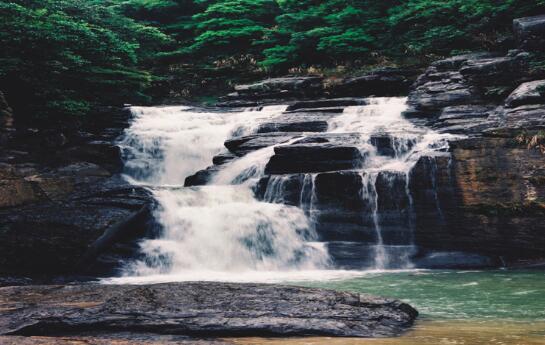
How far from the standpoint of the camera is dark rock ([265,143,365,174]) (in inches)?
580

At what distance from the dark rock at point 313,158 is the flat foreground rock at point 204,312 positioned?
7.94 metres

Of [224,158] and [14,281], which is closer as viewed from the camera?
[14,281]

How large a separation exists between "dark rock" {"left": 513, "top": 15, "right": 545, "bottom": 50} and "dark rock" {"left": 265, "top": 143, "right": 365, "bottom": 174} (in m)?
7.28

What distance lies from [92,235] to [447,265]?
327 inches

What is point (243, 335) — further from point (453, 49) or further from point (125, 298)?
point (453, 49)

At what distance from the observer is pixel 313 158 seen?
49.0 ft

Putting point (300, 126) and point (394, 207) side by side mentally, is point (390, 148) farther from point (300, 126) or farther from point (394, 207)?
point (300, 126)

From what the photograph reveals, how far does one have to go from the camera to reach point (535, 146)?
1312cm

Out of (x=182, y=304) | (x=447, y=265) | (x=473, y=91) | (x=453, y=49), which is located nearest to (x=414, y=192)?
(x=447, y=265)

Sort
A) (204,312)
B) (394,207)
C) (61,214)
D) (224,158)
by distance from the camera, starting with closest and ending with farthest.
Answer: (204,312) → (61,214) → (394,207) → (224,158)

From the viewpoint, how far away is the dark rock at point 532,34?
17312mm

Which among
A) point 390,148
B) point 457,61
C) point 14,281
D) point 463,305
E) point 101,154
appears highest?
point 457,61

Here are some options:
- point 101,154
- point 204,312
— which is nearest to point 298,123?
point 101,154

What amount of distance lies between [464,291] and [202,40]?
25.4 metres
